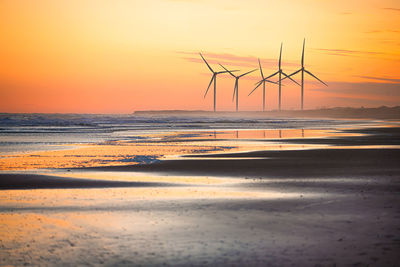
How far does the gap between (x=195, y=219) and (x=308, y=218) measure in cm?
227

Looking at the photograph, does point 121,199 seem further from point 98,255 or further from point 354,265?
point 354,265

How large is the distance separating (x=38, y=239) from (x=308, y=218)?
16.9 feet

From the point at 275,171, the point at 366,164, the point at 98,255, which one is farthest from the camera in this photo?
the point at 366,164

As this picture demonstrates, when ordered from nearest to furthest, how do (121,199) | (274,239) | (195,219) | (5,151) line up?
(274,239), (195,219), (121,199), (5,151)

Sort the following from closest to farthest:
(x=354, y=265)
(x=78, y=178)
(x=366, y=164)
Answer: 1. (x=354, y=265)
2. (x=78, y=178)
3. (x=366, y=164)

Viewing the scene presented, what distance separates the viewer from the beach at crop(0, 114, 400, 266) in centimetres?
758

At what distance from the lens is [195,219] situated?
10.1 m

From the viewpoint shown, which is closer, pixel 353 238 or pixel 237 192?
pixel 353 238

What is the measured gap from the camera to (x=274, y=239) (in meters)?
8.48

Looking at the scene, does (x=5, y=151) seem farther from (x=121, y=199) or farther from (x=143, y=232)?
(x=143, y=232)

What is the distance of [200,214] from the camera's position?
35.0 feet

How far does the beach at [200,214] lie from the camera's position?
24.9ft

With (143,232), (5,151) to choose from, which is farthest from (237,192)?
(5,151)

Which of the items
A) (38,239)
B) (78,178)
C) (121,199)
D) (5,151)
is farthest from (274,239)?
(5,151)
